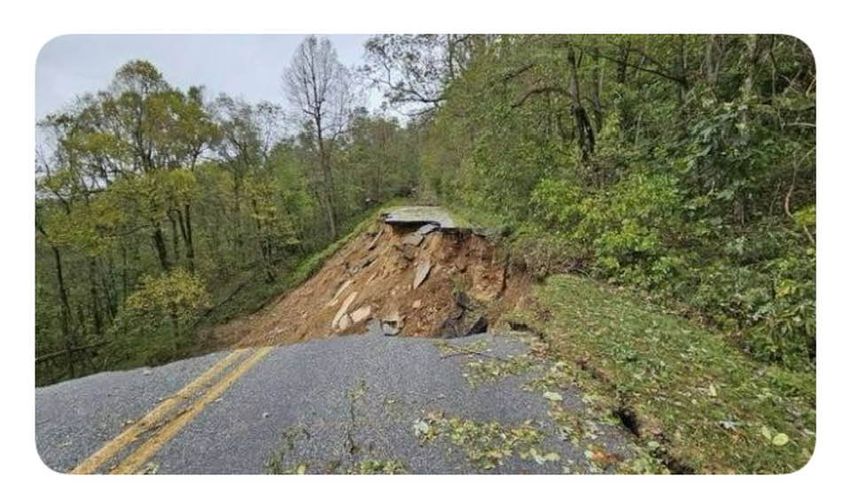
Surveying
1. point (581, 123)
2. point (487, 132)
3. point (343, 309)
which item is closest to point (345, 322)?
point (343, 309)

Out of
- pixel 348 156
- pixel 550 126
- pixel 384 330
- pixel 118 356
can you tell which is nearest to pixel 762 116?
pixel 550 126

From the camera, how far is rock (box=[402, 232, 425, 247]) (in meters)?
3.97

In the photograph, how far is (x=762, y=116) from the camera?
67.2 inches

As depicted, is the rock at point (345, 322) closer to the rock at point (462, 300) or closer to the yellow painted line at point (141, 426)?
the yellow painted line at point (141, 426)

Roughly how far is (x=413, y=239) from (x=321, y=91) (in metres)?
2.11

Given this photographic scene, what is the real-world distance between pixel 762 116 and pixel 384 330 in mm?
2314

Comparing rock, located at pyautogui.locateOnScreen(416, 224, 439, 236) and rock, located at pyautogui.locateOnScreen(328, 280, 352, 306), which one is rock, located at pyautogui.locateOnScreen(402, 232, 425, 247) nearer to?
rock, located at pyautogui.locateOnScreen(416, 224, 439, 236)

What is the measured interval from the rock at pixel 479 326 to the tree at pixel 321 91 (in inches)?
56.9

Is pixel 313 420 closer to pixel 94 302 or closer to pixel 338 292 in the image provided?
pixel 94 302

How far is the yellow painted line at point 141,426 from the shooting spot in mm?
1300

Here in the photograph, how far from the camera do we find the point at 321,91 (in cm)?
213
